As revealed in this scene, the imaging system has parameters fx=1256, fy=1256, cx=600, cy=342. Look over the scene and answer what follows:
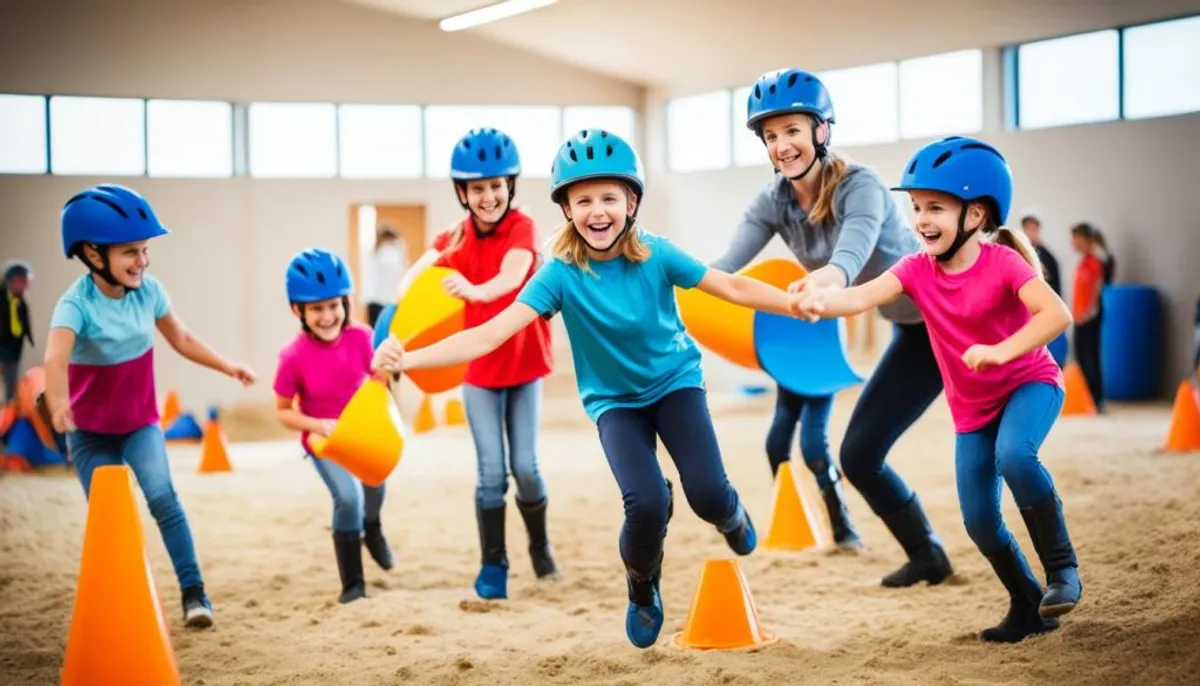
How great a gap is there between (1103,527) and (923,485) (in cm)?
219

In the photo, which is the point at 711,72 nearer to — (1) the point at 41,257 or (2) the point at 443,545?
(1) the point at 41,257

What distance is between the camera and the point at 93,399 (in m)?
5.12

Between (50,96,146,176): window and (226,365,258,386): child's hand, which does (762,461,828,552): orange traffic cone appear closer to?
(226,365,258,386): child's hand

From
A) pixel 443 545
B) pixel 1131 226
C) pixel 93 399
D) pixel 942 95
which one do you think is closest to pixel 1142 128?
pixel 1131 226

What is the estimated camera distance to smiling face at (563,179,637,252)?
14.1 feet

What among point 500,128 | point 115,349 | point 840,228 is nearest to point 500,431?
point 115,349

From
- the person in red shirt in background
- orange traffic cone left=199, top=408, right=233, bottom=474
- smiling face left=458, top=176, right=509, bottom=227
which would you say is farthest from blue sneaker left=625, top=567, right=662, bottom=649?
the person in red shirt in background

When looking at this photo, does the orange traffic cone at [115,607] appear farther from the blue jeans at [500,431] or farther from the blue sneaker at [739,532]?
the blue sneaker at [739,532]

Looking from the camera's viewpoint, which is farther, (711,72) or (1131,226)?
(711,72)

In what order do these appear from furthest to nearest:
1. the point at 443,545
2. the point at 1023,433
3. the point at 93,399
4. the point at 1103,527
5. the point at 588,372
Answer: the point at 443,545 < the point at 1103,527 < the point at 93,399 < the point at 588,372 < the point at 1023,433

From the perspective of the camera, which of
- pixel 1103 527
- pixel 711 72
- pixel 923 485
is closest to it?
pixel 1103 527

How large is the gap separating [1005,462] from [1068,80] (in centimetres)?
1195

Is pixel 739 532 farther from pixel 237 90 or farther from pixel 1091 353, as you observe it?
pixel 237 90

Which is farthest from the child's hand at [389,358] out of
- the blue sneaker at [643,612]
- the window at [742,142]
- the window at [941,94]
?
the window at [742,142]
